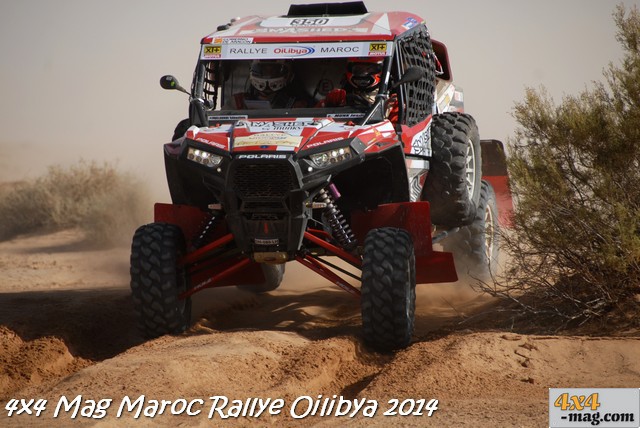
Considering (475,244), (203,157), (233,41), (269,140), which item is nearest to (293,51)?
(233,41)

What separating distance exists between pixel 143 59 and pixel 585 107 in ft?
94.0

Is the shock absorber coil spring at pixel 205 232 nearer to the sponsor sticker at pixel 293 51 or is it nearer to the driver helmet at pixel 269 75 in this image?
the driver helmet at pixel 269 75

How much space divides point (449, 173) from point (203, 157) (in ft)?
8.14

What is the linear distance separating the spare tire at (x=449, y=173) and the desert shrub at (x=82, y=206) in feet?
27.6

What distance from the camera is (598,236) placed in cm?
770

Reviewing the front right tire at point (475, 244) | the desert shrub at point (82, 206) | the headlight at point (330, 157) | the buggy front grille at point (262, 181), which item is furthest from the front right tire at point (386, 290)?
the desert shrub at point (82, 206)

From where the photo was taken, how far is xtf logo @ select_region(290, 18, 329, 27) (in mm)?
9002

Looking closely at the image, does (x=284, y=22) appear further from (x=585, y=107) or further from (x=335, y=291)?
(x=335, y=291)

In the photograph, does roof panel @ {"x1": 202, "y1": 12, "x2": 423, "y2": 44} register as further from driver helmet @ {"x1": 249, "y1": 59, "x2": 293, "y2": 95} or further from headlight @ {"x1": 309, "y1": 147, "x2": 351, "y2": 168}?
headlight @ {"x1": 309, "y1": 147, "x2": 351, "y2": 168}

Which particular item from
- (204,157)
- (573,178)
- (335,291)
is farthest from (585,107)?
(335,291)

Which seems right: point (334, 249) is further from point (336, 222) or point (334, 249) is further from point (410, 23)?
point (410, 23)

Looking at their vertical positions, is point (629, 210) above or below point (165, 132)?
above

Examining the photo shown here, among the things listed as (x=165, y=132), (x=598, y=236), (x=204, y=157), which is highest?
(x=204, y=157)

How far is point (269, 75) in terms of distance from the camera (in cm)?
887
